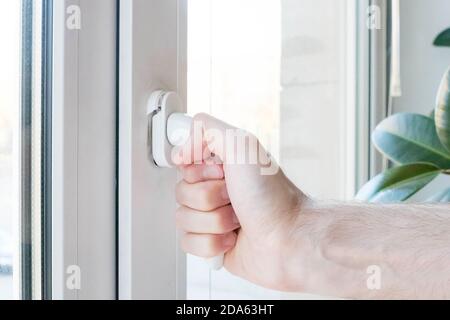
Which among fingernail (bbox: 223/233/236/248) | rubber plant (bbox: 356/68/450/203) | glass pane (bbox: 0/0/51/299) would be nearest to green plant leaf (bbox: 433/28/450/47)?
rubber plant (bbox: 356/68/450/203)

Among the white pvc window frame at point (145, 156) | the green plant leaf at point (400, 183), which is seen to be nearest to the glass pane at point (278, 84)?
the white pvc window frame at point (145, 156)

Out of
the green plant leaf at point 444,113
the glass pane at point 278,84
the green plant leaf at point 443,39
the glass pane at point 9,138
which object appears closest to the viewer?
the glass pane at point 9,138

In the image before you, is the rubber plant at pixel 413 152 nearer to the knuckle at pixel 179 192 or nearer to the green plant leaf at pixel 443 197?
the green plant leaf at pixel 443 197

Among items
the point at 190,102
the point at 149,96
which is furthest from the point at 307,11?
the point at 149,96

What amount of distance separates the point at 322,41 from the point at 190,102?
63 cm

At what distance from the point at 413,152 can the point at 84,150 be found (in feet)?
2.10

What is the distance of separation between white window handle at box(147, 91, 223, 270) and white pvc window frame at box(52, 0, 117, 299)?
40mm

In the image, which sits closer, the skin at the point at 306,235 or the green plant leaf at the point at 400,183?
the skin at the point at 306,235

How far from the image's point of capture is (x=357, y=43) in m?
1.32

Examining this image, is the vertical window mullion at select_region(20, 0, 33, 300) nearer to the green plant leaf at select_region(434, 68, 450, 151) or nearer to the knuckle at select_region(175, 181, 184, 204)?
the knuckle at select_region(175, 181, 184, 204)

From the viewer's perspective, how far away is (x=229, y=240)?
58cm

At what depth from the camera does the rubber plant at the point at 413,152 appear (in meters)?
0.83

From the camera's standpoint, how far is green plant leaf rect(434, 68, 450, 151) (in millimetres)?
828

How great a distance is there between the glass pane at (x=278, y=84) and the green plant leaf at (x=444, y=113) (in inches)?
10.4
